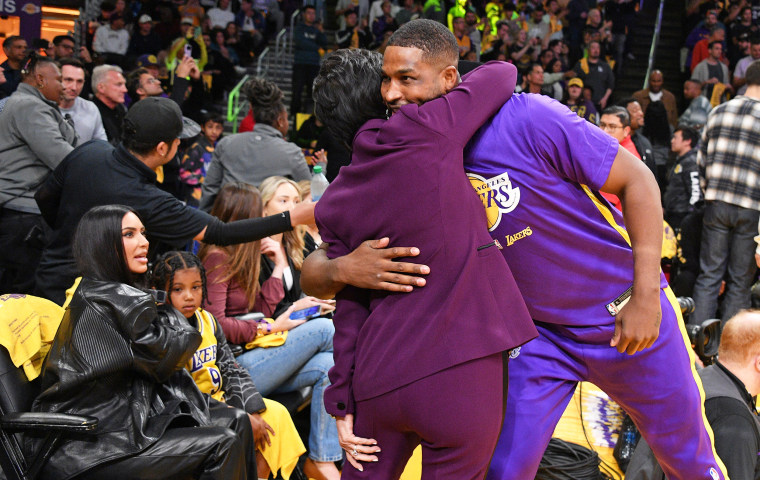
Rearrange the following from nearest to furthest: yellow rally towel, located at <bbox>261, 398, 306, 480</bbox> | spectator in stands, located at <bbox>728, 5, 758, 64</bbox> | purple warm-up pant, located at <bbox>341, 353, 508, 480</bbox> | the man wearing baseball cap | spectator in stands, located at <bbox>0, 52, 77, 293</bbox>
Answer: purple warm-up pant, located at <bbox>341, 353, 508, 480</bbox>, the man wearing baseball cap, yellow rally towel, located at <bbox>261, 398, 306, 480</bbox>, spectator in stands, located at <bbox>0, 52, 77, 293</bbox>, spectator in stands, located at <bbox>728, 5, 758, 64</bbox>

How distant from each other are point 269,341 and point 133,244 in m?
1.20

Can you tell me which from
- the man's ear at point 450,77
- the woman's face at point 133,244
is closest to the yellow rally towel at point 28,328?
the woman's face at point 133,244

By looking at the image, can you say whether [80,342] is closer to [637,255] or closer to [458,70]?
[458,70]

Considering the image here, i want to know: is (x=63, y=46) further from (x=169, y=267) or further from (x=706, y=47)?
(x=706, y=47)

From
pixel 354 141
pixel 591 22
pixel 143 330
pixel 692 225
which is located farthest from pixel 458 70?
pixel 591 22

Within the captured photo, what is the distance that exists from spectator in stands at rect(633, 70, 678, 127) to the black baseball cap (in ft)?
29.2

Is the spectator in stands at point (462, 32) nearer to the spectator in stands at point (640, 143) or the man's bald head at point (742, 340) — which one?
the spectator in stands at point (640, 143)

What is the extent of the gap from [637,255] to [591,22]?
40.4 ft

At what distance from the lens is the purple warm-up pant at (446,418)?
210 cm

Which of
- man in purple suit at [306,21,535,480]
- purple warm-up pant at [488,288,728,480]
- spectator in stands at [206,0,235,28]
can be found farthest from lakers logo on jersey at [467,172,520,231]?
spectator in stands at [206,0,235,28]

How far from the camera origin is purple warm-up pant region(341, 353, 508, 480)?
210 cm

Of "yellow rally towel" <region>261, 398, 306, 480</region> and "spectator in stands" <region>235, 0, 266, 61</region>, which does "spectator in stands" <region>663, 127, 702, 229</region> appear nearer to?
"yellow rally towel" <region>261, 398, 306, 480</region>

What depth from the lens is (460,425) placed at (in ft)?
6.89

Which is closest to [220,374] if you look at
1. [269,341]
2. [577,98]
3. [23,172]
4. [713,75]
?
[269,341]
